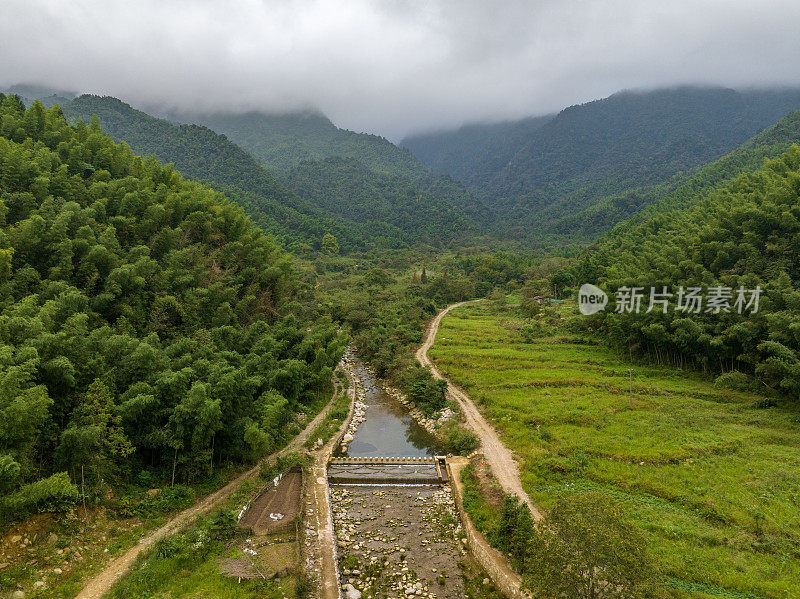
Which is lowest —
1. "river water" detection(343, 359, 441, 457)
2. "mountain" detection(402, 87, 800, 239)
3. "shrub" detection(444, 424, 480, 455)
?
"river water" detection(343, 359, 441, 457)

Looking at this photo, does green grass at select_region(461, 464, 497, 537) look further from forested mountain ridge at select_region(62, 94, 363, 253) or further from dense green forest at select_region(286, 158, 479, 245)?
dense green forest at select_region(286, 158, 479, 245)

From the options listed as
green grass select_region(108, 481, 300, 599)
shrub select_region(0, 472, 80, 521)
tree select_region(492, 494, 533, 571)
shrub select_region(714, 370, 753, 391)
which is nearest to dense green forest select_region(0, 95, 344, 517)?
shrub select_region(0, 472, 80, 521)

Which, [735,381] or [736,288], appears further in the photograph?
[736,288]

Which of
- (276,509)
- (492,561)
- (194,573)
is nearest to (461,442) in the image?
(492,561)

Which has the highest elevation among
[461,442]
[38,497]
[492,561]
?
[38,497]

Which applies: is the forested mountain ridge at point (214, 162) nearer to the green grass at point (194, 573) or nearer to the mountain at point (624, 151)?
the mountain at point (624, 151)

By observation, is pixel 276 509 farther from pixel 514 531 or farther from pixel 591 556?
pixel 591 556

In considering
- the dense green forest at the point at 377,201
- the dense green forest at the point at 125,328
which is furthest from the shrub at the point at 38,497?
the dense green forest at the point at 377,201
